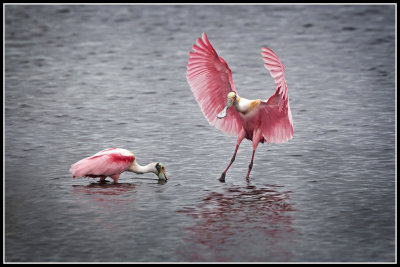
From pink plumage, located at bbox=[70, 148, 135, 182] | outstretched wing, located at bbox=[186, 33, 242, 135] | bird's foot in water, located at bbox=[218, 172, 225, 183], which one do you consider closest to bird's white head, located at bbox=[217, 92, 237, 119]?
outstretched wing, located at bbox=[186, 33, 242, 135]

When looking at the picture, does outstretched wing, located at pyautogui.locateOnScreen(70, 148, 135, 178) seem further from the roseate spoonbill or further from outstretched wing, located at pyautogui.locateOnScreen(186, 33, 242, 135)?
outstretched wing, located at pyautogui.locateOnScreen(186, 33, 242, 135)

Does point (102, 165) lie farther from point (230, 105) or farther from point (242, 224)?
point (242, 224)

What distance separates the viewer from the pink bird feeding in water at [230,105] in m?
12.1

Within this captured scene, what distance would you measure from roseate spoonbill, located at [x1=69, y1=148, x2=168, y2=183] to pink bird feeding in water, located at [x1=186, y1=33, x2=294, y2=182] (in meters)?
0.77

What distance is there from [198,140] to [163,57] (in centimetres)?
490

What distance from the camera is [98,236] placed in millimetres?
9922

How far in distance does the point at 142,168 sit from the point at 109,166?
0.45 m

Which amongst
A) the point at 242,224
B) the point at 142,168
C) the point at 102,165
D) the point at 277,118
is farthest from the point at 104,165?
the point at 242,224

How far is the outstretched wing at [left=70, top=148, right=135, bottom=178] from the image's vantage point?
1175 cm

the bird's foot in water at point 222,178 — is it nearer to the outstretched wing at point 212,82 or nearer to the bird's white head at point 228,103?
the bird's white head at point 228,103

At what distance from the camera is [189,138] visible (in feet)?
45.4

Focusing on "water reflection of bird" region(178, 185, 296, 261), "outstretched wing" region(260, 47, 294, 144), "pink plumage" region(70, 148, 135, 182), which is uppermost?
"outstretched wing" region(260, 47, 294, 144)

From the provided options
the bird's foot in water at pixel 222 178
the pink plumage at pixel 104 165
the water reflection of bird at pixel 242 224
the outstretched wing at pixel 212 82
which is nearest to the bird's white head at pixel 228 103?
the outstretched wing at pixel 212 82

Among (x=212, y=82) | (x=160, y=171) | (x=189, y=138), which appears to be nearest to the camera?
(x=160, y=171)
